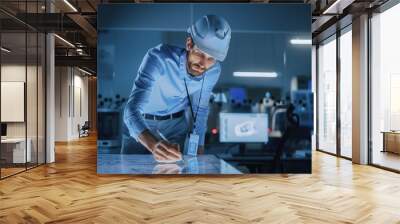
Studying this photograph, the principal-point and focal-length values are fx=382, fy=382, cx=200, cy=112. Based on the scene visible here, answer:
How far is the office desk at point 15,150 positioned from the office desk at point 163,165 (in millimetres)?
1886

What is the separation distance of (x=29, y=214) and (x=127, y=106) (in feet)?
8.63

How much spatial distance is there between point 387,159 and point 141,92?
5077 millimetres

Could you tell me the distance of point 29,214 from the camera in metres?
4.19

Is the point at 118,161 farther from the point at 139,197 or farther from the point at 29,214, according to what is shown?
the point at 29,214

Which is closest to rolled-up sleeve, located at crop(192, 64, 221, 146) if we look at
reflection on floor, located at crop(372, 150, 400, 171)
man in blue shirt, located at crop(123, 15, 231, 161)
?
man in blue shirt, located at crop(123, 15, 231, 161)

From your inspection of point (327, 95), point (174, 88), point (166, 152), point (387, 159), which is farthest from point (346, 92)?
point (166, 152)

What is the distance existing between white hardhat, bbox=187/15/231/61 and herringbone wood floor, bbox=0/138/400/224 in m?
2.16

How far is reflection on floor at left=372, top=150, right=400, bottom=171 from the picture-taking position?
7.37 meters

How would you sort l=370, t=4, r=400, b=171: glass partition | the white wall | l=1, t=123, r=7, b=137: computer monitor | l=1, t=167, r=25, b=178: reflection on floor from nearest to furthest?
l=1, t=167, r=25, b=178: reflection on floor < l=1, t=123, r=7, b=137: computer monitor < l=370, t=4, r=400, b=171: glass partition < the white wall

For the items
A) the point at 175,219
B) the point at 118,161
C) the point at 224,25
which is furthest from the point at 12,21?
the point at 175,219

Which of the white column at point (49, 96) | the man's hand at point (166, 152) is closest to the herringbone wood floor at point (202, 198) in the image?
the man's hand at point (166, 152)

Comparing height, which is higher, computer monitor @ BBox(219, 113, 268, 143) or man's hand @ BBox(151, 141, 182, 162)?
computer monitor @ BBox(219, 113, 268, 143)

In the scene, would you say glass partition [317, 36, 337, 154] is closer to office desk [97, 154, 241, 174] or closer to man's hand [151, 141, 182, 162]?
office desk [97, 154, 241, 174]

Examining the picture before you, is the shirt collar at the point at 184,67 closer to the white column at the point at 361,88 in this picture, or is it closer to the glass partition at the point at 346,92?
the white column at the point at 361,88
